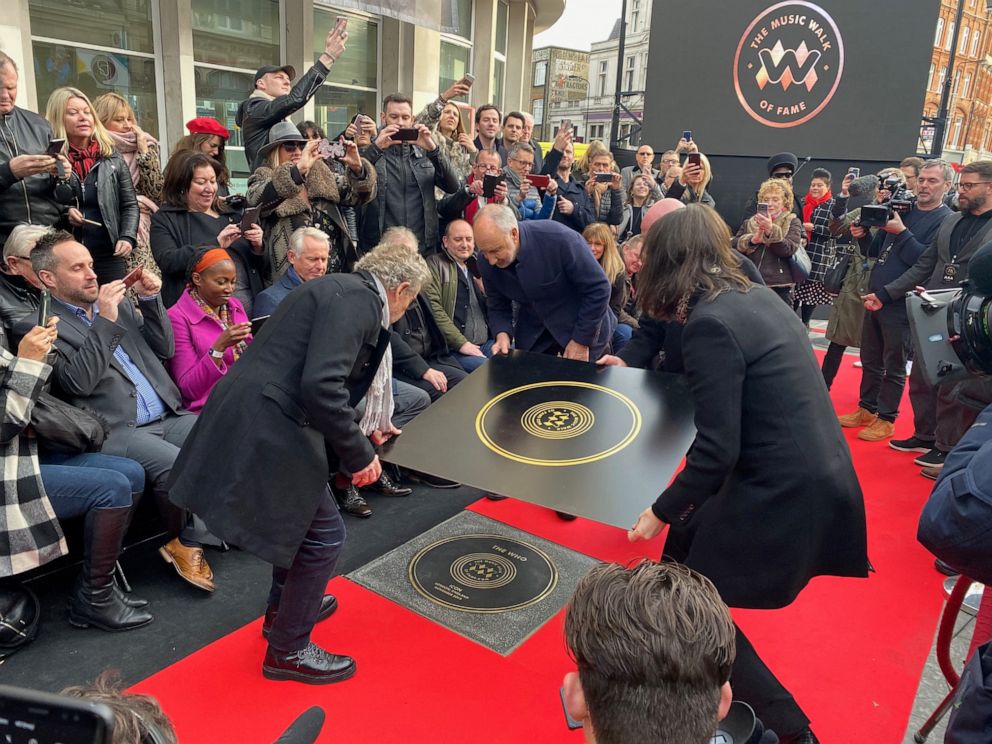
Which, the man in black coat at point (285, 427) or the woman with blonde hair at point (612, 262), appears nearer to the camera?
the man in black coat at point (285, 427)

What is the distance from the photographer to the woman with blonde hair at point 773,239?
19.7 feet

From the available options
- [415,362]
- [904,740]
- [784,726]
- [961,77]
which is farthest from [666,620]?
[961,77]

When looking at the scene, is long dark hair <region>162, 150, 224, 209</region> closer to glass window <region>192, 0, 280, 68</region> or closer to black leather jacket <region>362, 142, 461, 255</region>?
black leather jacket <region>362, 142, 461, 255</region>

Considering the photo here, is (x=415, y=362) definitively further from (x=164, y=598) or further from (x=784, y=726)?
(x=784, y=726)

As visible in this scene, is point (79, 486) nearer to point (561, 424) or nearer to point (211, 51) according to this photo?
point (561, 424)

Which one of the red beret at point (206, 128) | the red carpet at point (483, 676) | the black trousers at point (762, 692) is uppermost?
the red beret at point (206, 128)

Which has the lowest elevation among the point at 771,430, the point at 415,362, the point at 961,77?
the point at 415,362

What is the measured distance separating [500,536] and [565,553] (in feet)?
1.18

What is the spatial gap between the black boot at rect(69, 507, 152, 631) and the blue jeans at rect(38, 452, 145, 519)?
41 millimetres

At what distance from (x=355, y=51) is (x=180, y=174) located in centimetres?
802

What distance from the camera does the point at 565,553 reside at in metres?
3.72

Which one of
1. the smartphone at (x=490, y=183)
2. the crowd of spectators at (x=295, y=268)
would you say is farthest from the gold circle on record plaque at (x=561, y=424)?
the smartphone at (x=490, y=183)

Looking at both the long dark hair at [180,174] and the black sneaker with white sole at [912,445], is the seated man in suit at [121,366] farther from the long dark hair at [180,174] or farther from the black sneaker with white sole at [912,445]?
the black sneaker with white sole at [912,445]

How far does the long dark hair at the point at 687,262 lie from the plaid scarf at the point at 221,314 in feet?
7.79
